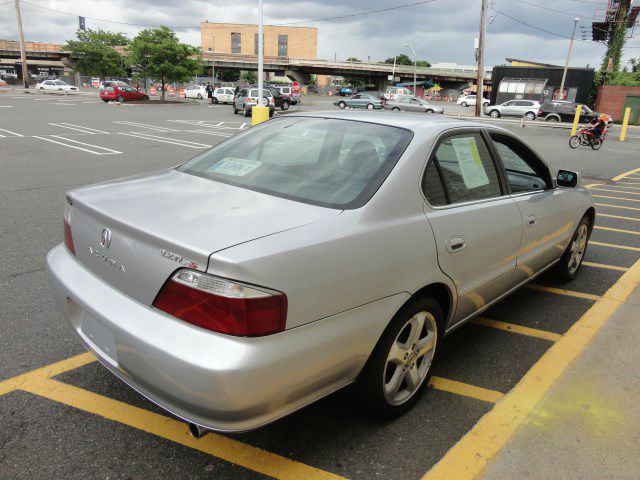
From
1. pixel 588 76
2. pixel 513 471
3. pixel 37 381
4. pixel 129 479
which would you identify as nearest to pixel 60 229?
pixel 37 381

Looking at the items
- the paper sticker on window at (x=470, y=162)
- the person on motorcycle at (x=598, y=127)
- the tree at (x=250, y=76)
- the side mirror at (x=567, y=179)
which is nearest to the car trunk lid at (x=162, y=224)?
the paper sticker on window at (x=470, y=162)

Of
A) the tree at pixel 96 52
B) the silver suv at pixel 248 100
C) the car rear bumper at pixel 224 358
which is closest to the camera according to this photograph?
the car rear bumper at pixel 224 358

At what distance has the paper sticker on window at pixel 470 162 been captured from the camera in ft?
9.70

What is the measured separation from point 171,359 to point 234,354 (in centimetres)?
25

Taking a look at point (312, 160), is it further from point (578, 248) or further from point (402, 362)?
point (578, 248)

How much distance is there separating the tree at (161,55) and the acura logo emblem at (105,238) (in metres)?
42.3

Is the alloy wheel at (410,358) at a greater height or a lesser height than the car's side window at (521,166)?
lesser

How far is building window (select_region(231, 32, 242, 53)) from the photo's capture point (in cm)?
11575

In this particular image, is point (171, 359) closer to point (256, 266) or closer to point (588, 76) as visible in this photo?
point (256, 266)

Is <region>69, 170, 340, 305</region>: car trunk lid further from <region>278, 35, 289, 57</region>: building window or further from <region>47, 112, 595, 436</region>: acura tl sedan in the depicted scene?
<region>278, 35, 289, 57</region>: building window

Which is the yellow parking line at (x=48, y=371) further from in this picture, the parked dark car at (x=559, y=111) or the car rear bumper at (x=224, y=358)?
the parked dark car at (x=559, y=111)

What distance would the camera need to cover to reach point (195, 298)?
185cm

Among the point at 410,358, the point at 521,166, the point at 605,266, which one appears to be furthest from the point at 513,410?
the point at 605,266

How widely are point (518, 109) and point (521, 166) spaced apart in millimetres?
37135
